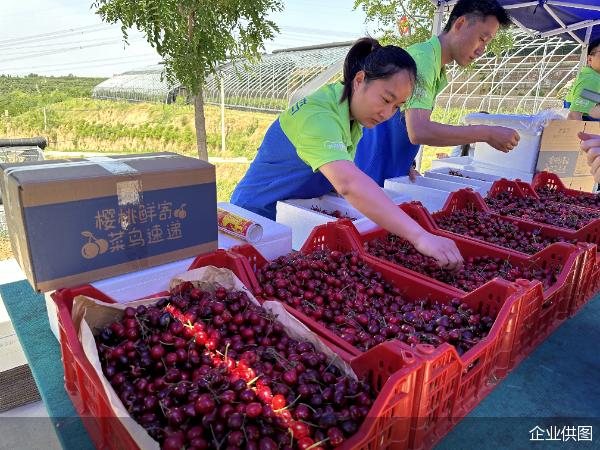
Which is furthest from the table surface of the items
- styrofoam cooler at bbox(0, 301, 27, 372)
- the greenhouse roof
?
the greenhouse roof

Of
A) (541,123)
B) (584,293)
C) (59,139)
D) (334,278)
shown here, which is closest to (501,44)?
(541,123)

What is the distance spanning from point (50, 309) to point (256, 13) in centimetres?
383

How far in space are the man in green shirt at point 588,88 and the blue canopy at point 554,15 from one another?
1482mm

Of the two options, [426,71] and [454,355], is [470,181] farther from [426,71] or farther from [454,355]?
[454,355]

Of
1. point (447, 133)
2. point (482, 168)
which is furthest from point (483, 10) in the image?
point (482, 168)

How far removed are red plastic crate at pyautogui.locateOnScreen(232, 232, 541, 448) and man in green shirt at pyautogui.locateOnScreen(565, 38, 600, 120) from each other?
3.55 m

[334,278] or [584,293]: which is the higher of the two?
[334,278]

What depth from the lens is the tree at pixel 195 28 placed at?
155 inches

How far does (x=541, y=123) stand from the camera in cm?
366

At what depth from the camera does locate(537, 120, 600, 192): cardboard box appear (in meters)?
3.72

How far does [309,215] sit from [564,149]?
2.91 metres

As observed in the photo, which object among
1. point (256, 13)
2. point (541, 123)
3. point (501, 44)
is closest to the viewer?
point (541, 123)

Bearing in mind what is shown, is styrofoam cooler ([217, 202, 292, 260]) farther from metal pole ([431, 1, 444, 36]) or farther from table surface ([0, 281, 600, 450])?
metal pole ([431, 1, 444, 36])

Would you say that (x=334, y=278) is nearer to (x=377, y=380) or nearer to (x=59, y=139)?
(x=377, y=380)
